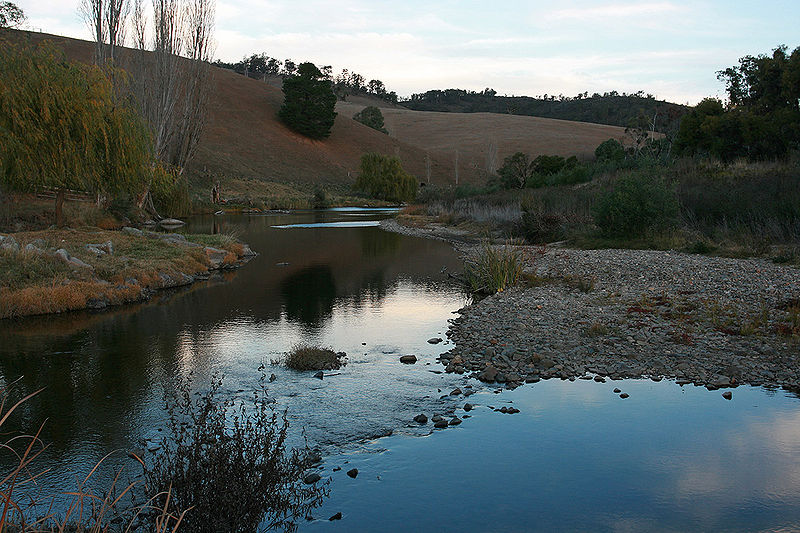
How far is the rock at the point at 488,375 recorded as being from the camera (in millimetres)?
9445

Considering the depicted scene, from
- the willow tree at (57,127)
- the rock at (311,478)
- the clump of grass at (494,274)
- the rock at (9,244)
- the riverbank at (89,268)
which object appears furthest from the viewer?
the willow tree at (57,127)

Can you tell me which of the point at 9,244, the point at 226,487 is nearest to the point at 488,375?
the point at 226,487

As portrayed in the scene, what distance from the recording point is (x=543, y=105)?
159875mm

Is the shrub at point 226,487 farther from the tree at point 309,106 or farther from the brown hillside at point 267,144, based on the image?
the tree at point 309,106

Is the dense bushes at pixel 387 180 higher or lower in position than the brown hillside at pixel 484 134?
lower

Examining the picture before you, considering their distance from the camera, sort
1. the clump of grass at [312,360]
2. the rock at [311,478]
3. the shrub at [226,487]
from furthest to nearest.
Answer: the clump of grass at [312,360] → the rock at [311,478] → the shrub at [226,487]

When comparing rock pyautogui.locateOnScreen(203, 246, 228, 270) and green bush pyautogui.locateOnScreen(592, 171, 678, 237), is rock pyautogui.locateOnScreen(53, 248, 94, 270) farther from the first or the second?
green bush pyautogui.locateOnScreen(592, 171, 678, 237)

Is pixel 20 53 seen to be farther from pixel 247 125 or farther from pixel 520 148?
pixel 520 148

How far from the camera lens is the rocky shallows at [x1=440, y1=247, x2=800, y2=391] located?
9.56 m

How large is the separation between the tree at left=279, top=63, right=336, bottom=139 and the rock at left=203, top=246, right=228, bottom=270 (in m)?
83.2

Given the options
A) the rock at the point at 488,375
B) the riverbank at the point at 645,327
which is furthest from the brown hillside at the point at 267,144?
the rock at the point at 488,375

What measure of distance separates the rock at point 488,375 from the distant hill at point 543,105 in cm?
11476

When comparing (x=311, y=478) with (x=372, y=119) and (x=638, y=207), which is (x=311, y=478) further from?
(x=372, y=119)

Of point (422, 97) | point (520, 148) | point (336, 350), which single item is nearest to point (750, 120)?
point (336, 350)
